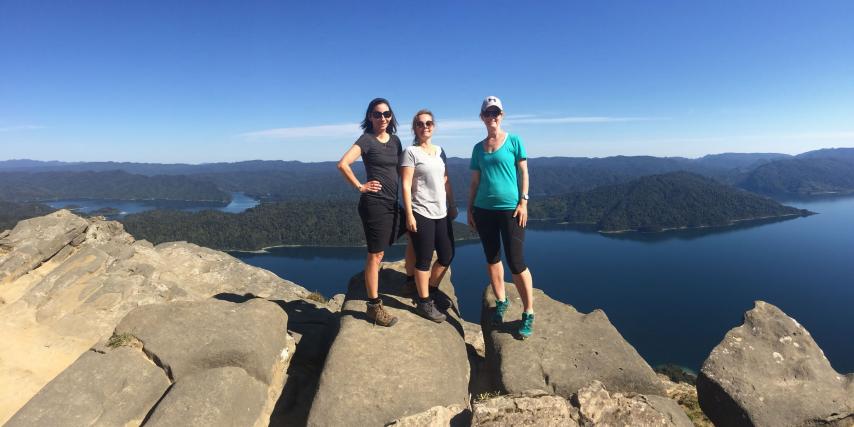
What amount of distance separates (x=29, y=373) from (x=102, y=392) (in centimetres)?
322

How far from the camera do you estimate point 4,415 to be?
5980 millimetres

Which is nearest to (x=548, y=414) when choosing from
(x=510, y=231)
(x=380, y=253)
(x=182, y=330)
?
(x=510, y=231)

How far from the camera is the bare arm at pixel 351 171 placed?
555 cm

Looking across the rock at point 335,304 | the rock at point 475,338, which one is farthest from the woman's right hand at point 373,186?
the rock at point 335,304

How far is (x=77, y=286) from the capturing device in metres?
10.9

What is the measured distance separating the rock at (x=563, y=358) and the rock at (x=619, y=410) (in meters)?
0.79

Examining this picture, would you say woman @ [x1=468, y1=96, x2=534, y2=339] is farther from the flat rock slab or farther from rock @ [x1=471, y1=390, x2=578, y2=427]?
the flat rock slab

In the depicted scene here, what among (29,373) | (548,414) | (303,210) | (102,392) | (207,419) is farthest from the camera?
(303,210)

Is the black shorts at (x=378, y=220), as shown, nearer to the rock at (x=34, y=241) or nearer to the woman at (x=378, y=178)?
the woman at (x=378, y=178)

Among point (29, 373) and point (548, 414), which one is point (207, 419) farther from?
point (29, 373)

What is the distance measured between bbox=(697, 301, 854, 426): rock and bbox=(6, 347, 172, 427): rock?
293 inches

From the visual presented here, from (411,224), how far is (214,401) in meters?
3.31

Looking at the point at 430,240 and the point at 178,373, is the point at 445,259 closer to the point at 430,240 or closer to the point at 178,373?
the point at 430,240

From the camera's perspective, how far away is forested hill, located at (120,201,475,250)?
137250mm
